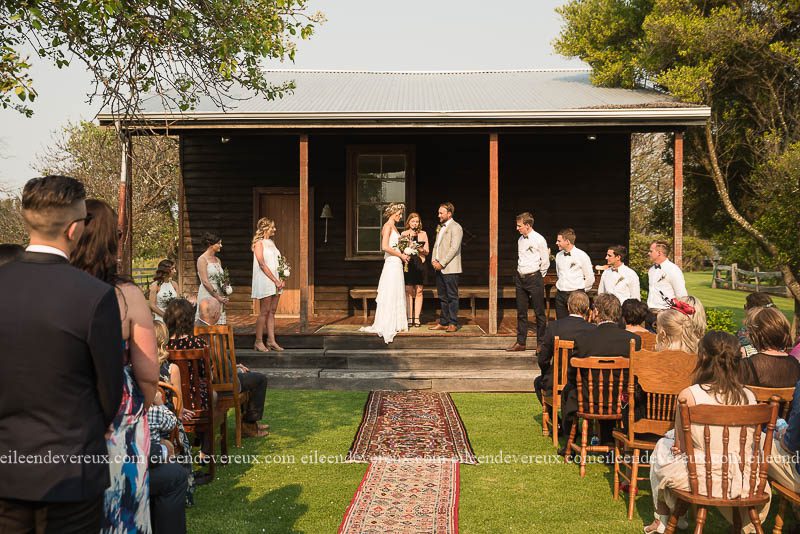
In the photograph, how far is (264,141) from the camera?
12.2 metres

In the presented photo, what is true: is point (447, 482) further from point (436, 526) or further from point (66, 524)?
point (66, 524)

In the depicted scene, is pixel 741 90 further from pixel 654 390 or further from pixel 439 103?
pixel 654 390

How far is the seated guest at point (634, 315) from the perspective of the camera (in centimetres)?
591

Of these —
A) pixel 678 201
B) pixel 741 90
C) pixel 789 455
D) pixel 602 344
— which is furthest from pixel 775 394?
pixel 741 90

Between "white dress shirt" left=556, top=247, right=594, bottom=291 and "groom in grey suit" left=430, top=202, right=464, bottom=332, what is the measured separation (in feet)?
4.84

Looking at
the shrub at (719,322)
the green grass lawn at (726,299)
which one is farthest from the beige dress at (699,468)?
the green grass lawn at (726,299)

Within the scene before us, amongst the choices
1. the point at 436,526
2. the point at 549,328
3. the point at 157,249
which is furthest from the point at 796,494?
the point at 157,249

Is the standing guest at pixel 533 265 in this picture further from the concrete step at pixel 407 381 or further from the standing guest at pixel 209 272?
the standing guest at pixel 209 272

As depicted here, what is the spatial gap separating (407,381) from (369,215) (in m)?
4.29

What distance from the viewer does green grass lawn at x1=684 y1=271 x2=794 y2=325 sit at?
19306 millimetres

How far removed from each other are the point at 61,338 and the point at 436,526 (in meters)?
2.84

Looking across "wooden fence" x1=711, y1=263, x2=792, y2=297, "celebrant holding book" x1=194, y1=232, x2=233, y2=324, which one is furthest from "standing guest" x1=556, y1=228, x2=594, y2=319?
"wooden fence" x1=711, y1=263, x2=792, y2=297

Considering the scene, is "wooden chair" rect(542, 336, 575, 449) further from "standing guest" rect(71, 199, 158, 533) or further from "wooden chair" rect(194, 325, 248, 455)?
"standing guest" rect(71, 199, 158, 533)

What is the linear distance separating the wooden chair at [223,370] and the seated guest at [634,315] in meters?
3.42
